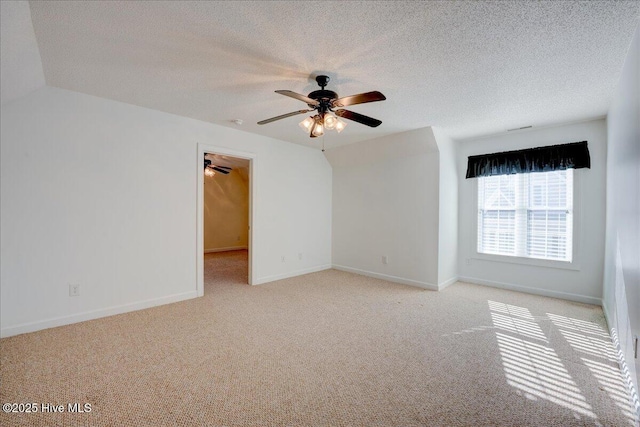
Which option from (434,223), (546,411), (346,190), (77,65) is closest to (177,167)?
(77,65)

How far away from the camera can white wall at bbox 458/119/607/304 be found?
11.7 feet

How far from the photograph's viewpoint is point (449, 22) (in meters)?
1.76

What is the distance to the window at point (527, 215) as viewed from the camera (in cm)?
385

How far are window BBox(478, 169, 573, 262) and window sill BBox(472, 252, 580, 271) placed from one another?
0.18 feet

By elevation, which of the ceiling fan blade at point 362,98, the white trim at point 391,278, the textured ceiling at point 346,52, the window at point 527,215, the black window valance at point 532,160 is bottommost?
the white trim at point 391,278

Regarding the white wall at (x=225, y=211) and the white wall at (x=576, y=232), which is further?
the white wall at (x=225, y=211)

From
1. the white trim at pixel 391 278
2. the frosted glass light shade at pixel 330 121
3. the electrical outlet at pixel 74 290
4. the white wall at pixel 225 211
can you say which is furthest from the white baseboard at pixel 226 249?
the frosted glass light shade at pixel 330 121

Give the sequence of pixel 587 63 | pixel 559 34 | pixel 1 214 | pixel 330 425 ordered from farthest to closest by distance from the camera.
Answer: pixel 1 214 < pixel 587 63 < pixel 559 34 < pixel 330 425

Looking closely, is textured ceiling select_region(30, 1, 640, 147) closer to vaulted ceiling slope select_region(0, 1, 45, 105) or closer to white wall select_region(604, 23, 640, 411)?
vaulted ceiling slope select_region(0, 1, 45, 105)

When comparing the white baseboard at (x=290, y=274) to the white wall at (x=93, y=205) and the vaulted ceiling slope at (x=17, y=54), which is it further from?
the vaulted ceiling slope at (x=17, y=54)

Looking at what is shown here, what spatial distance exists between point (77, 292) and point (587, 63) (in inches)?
207

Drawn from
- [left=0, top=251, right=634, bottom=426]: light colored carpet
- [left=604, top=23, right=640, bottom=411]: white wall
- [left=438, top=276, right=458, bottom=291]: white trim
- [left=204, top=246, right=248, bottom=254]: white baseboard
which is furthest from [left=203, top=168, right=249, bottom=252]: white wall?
[left=604, top=23, right=640, bottom=411]: white wall

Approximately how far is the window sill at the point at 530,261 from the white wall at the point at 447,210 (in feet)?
1.45

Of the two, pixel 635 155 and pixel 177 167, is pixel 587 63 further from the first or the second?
pixel 177 167
